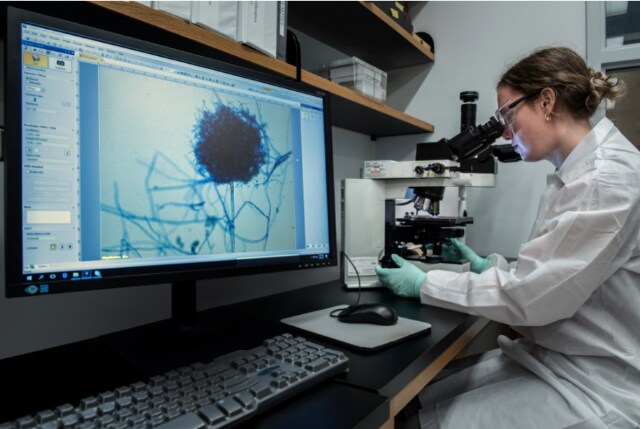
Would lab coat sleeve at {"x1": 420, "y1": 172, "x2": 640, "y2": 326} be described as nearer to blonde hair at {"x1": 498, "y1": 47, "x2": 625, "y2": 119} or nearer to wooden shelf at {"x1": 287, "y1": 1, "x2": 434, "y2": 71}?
blonde hair at {"x1": 498, "y1": 47, "x2": 625, "y2": 119}

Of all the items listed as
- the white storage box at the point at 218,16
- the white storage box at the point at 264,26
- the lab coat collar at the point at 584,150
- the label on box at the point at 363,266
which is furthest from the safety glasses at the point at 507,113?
the white storage box at the point at 218,16

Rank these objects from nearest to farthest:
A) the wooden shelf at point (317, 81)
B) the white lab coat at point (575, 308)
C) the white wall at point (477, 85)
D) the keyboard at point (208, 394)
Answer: the keyboard at point (208, 394)
the wooden shelf at point (317, 81)
the white lab coat at point (575, 308)
the white wall at point (477, 85)

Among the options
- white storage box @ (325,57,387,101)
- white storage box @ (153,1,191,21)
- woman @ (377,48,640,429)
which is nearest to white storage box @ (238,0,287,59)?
white storage box @ (153,1,191,21)

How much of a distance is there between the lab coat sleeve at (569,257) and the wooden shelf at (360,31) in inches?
36.1

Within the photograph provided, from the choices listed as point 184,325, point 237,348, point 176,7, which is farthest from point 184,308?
point 176,7

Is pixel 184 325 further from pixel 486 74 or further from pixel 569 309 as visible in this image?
pixel 486 74

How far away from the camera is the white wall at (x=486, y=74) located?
1729 mm

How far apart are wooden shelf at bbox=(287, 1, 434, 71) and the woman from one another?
832 millimetres

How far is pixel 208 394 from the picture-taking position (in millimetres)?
451

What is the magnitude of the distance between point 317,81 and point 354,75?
0.30 m

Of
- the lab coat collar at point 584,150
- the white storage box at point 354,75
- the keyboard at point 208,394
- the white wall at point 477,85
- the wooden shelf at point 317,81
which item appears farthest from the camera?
the white wall at point 477,85

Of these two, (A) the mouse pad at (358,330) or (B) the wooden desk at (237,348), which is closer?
(B) the wooden desk at (237,348)

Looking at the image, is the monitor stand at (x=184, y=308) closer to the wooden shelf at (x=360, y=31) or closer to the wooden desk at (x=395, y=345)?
the wooden desk at (x=395, y=345)

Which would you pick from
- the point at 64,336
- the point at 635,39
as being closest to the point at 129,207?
the point at 64,336
